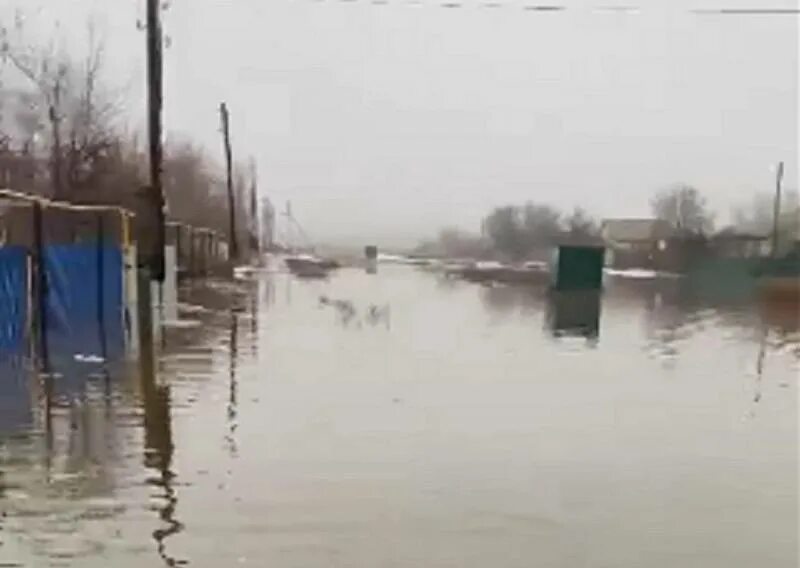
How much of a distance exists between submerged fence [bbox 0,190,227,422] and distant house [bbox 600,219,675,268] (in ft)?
147

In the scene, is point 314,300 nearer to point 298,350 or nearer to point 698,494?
point 298,350

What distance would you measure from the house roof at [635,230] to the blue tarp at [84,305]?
79345 mm

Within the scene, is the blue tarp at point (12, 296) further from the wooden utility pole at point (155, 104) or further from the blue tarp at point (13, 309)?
the wooden utility pole at point (155, 104)

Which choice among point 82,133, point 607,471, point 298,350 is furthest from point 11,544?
point 82,133

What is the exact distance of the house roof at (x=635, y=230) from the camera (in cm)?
9875

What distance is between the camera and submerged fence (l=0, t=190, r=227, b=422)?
1279cm

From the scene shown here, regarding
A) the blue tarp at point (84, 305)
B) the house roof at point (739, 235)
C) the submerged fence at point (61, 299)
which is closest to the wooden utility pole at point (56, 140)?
the submerged fence at point (61, 299)

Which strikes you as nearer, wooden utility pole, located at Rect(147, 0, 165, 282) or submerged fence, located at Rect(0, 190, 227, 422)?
submerged fence, located at Rect(0, 190, 227, 422)

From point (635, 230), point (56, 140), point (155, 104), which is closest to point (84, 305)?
point (155, 104)

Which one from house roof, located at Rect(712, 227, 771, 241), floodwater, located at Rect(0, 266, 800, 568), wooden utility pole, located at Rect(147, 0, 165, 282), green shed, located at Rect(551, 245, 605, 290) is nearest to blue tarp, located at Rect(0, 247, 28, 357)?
floodwater, located at Rect(0, 266, 800, 568)

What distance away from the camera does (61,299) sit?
53.4 ft

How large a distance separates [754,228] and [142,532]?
87.0 meters

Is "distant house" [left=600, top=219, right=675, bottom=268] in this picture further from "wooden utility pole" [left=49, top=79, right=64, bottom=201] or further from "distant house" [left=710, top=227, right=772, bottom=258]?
"wooden utility pole" [left=49, top=79, right=64, bottom=201]

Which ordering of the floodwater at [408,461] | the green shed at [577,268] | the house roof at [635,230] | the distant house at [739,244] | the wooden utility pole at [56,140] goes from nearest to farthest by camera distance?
the floodwater at [408,461] < the wooden utility pole at [56,140] < the green shed at [577,268] < the distant house at [739,244] < the house roof at [635,230]
